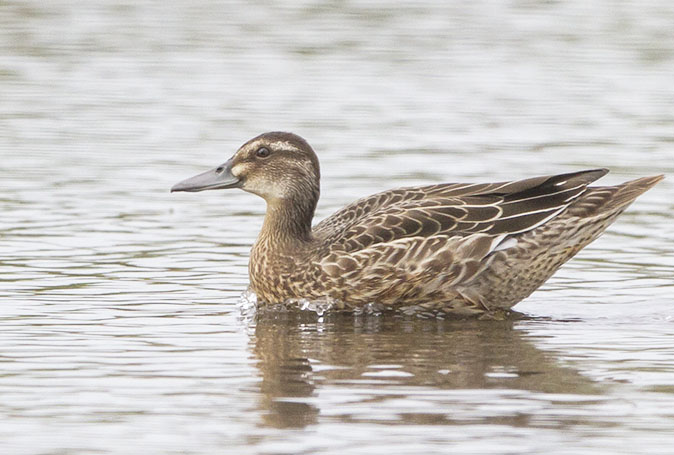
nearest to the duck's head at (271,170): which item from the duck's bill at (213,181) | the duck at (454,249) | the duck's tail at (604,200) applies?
the duck's bill at (213,181)

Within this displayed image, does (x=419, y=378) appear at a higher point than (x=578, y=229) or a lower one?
lower

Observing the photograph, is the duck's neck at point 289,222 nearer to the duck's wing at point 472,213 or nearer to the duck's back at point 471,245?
the duck's wing at point 472,213

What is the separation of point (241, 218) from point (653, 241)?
3361 mm

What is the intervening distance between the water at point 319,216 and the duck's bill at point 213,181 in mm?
719

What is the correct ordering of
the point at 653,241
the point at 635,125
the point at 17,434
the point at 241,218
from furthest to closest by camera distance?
the point at 635,125, the point at 241,218, the point at 653,241, the point at 17,434

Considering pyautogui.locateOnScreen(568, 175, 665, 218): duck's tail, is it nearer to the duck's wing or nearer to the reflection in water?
the duck's wing

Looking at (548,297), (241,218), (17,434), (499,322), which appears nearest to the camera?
(17,434)

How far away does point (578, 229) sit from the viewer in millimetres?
10305

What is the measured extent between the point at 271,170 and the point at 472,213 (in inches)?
57.2

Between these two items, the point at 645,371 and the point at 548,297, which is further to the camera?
the point at 548,297

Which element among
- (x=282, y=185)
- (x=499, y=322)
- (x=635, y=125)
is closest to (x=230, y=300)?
(x=282, y=185)

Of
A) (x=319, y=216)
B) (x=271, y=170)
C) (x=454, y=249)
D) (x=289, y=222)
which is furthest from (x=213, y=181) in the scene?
(x=319, y=216)

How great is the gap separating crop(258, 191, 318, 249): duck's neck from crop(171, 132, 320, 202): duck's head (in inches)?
1.6

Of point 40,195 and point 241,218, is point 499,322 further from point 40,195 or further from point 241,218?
point 40,195
